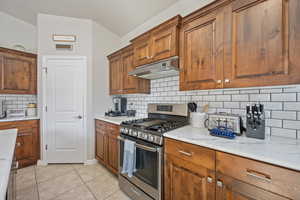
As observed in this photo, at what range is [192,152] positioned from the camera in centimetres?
126

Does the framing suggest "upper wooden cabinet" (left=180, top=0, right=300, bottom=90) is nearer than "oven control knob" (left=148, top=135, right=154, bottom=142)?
Yes

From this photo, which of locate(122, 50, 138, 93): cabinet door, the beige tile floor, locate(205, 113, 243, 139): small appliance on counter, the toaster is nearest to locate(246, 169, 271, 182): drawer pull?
locate(205, 113, 243, 139): small appliance on counter

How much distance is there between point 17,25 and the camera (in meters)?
3.29

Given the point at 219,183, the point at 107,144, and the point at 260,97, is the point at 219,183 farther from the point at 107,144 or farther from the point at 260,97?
the point at 107,144

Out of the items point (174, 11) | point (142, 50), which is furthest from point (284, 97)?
point (174, 11)

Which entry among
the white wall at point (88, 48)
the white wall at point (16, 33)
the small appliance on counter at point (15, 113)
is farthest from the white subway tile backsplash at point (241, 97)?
the white wall at point (16, 33)

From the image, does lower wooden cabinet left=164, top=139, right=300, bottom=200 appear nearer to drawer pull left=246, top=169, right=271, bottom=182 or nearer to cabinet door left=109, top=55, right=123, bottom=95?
drawer pull left=246, top=169, right=271, bottom=182

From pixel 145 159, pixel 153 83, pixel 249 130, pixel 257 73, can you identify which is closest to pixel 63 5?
pixel 153 83

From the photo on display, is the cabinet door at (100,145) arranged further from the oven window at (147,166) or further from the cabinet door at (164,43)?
the cabinet door at (164,43)

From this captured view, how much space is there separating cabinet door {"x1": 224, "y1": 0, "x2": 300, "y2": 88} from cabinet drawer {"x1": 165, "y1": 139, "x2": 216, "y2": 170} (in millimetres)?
662

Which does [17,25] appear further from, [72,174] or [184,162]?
[184,162]

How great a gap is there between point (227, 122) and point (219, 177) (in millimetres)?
552

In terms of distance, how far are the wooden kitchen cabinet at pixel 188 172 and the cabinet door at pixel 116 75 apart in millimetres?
1743

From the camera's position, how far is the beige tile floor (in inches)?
77.4
